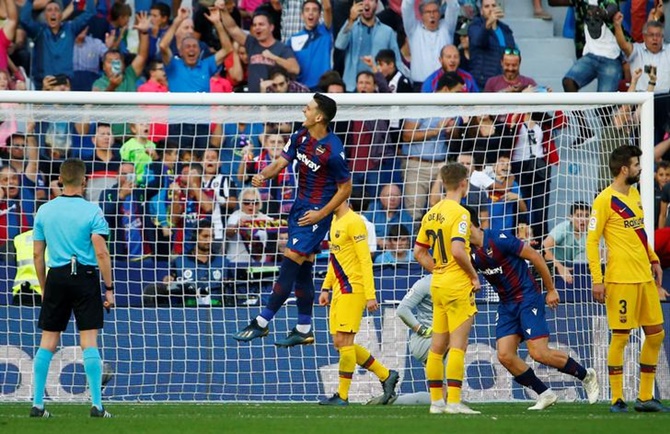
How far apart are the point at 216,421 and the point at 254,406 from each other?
7.53 feet

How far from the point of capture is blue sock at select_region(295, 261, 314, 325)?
1202 centimetres

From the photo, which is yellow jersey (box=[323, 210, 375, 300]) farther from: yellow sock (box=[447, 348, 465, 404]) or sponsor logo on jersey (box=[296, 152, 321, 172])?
yellow sock (box=[447, 348, 465, 404])

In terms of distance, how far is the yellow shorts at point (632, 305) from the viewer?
1125 centimetres

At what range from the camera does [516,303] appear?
38.0 feet

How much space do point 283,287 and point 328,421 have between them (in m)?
1.93

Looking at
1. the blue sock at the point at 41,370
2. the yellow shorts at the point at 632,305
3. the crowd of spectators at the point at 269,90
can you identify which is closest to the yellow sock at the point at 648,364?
the yellow shorts at the point at 632,305

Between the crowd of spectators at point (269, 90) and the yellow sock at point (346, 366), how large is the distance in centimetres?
203

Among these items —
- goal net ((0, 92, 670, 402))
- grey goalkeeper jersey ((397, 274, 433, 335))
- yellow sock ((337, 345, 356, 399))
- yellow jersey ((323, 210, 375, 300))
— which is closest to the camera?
yellow jersey ((323, 210, 375, 300))

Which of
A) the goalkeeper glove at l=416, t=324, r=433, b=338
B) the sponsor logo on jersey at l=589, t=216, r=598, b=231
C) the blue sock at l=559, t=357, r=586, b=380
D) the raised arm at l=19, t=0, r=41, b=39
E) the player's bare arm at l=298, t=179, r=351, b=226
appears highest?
the raised arm at l=19, t=0, r=41, b=39

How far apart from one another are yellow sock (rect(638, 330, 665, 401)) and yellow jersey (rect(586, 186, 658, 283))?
535 mm

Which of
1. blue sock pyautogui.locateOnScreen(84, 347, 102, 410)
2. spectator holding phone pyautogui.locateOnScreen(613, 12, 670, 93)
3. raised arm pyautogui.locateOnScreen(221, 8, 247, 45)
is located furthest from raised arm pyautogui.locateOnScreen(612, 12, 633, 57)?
blue sock pyautogui.locateOnScreen(84, 347, 102, 410)

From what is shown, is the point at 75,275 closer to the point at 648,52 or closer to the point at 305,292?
the point at 305,292

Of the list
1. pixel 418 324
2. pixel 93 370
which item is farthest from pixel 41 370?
pixel 418 324

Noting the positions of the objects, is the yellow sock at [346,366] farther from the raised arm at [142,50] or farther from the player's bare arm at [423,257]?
the raised arm at [142,50]
